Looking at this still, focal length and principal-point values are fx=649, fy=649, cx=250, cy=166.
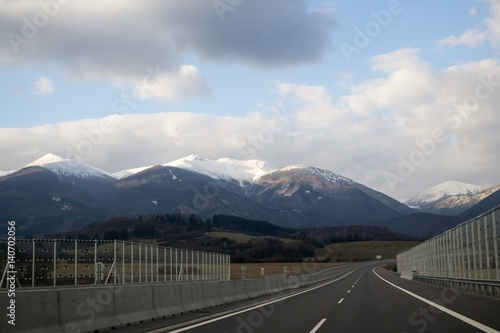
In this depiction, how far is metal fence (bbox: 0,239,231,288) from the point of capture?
22875 millimetres

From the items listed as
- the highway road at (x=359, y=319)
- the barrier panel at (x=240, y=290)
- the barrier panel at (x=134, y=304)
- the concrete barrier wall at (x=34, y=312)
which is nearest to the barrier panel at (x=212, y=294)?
the highway road at (x=359, y=319)

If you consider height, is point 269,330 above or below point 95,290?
below

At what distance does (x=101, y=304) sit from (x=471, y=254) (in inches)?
822

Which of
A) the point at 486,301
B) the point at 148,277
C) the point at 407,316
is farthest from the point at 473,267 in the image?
the point at 148,277

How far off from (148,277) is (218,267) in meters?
17.0

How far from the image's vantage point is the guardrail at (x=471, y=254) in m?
27.2

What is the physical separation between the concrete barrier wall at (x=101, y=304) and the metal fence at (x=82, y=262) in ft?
12.6

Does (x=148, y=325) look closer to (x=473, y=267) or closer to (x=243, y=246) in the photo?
(x=473, y=267)

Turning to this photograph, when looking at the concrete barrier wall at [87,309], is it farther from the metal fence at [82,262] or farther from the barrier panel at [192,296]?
the barrier panel at [192,296]

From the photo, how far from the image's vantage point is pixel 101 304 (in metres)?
17.8

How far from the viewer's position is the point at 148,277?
32625mm

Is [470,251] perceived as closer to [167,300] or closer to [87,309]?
[167,300]

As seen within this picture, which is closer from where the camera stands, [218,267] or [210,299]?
[210,299]

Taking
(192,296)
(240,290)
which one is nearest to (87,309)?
(192,296)
